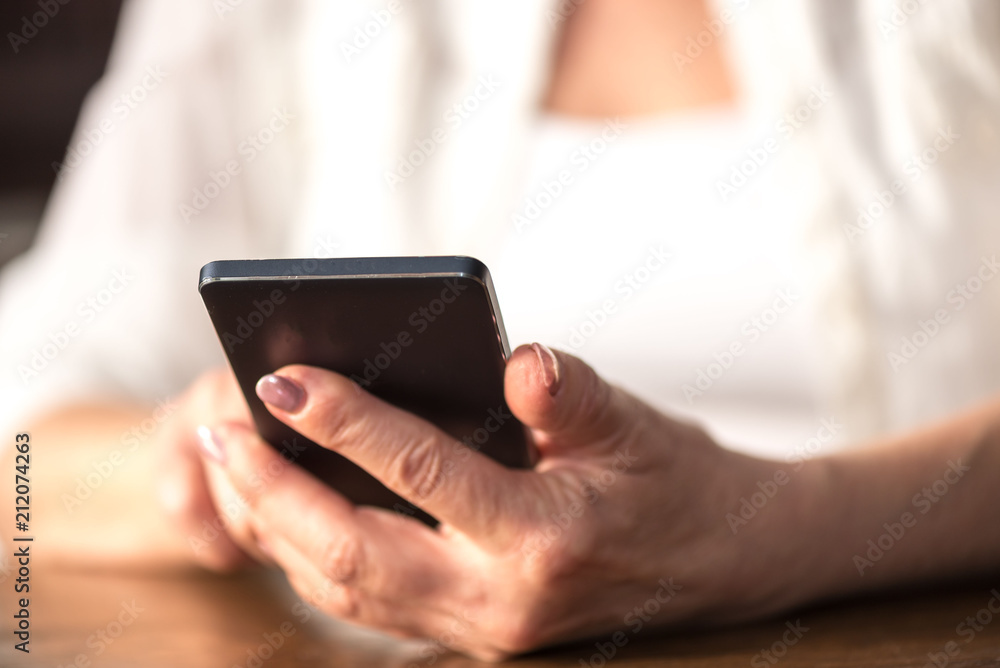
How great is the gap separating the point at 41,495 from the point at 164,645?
12.2 inches

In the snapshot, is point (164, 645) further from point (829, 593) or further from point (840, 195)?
point (840, 195)

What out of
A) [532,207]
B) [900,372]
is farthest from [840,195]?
[532,207]

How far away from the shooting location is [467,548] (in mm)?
452

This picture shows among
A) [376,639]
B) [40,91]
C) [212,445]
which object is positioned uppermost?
[40,91]

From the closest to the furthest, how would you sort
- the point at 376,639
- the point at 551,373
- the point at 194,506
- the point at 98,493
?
the point at 551,373
the point at 376,639
the point at 194,506
the point at 98,493

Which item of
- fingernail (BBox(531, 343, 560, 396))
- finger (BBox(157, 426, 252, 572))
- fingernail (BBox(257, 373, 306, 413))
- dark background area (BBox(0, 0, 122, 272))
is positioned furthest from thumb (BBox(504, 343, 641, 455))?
dark background area (BBox(0, 0, 122, 272))

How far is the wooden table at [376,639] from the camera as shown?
440 mm

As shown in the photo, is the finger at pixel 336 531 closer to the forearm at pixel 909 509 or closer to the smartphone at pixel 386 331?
the smartphone at pixel 386 331

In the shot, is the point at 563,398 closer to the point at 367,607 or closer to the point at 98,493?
the point at 367,607

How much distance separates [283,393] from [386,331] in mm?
61

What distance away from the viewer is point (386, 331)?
0.41 meters

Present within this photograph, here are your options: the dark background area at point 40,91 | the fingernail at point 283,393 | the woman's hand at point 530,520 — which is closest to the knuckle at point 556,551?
the woman's hand at point 530,520

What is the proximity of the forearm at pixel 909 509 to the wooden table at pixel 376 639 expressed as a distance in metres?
0.02

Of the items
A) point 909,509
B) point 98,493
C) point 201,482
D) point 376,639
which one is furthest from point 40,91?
point 909,509
